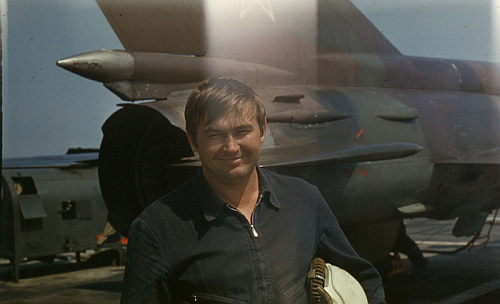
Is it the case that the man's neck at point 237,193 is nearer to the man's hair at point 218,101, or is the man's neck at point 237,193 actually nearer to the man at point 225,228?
the man at point 225,228

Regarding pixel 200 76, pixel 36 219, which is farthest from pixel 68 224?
pixel 200 76

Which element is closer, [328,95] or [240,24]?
[240,24]

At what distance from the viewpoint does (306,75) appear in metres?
6.54

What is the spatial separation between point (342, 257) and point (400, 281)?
276 inches

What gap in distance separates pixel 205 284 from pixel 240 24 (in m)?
3.99

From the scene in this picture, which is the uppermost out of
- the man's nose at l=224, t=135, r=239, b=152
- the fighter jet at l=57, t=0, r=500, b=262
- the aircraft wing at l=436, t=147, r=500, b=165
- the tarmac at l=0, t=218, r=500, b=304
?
the man's nose at l=224, t=135, r=239, b=152

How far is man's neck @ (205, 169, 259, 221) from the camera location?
2018 mm

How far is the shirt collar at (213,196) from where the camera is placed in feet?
6.39

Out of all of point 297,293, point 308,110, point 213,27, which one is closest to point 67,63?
point 213,27

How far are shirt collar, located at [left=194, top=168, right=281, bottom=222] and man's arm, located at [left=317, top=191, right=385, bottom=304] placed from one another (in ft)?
0.73

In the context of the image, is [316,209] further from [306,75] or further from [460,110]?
[460,110]

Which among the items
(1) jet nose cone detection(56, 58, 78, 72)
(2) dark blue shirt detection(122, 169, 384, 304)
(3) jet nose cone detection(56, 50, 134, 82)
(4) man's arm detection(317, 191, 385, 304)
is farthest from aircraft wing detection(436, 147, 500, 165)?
(2) dark blue shirt detection(122, 169, 384, 304)

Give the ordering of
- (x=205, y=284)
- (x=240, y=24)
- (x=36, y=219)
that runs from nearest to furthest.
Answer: (x=205, y=284) → (x=240, y=24) → (x=36, y=219)

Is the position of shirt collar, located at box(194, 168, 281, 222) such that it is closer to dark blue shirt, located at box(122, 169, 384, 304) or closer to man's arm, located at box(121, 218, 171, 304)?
dark blue shirt, located at box(122, 169, 384, 304)
